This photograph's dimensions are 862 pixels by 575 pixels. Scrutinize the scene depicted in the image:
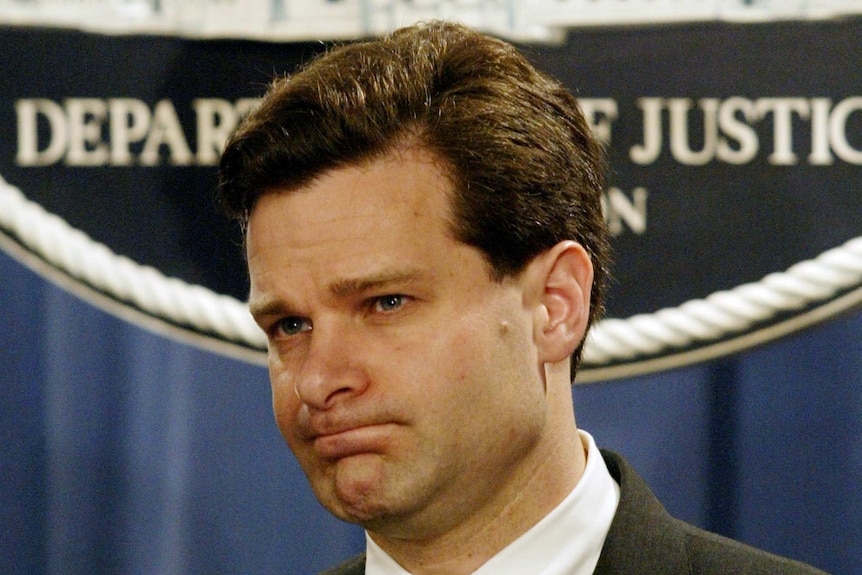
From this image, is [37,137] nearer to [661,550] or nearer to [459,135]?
[459,135]

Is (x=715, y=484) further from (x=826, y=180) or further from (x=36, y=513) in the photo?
(x=36, y=513)

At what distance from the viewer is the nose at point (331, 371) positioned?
52.9 inches

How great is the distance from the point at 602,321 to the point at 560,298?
657 millimetres

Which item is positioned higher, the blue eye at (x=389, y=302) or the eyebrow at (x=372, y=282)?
the eyebrow at (x=372, y=282)

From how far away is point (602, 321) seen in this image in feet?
6.95

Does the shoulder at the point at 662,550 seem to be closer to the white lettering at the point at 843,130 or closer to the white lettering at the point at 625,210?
the white lettering at the point at 625,210

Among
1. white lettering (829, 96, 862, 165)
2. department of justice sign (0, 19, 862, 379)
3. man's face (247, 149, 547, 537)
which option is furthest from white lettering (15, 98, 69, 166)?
white lettering (829, 96, 862, 165)

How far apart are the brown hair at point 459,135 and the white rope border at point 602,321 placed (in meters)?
0.57

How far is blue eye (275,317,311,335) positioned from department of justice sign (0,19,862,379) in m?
0.72

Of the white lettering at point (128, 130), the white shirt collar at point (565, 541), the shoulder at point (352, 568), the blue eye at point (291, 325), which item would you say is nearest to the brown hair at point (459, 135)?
the blue eye at point (291, 325)

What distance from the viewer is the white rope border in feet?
6.84

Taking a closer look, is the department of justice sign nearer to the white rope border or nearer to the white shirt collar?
the white rope border

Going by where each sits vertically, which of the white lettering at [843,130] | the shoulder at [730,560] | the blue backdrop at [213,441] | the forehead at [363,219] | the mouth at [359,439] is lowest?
the blue backdrop at [213,441]

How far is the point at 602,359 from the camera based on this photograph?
2.13 metres
